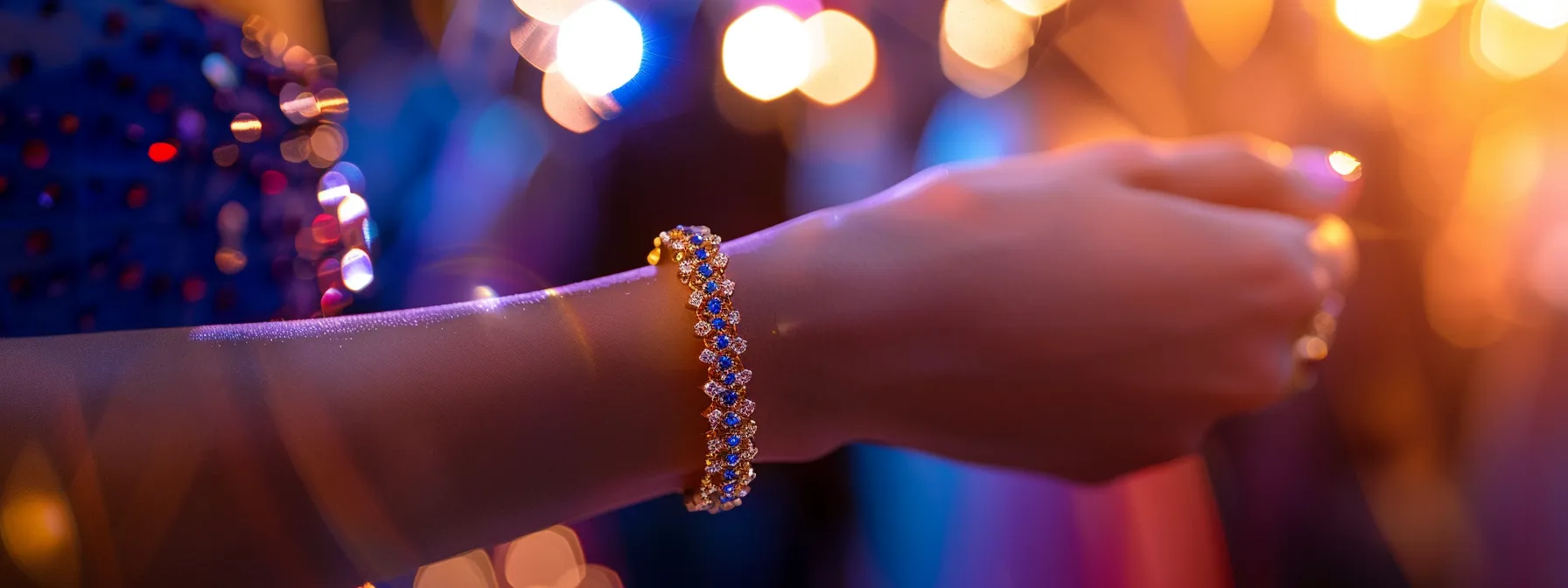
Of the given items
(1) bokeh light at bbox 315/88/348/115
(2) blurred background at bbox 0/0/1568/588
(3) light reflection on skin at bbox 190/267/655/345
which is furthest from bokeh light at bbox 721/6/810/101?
(3) light reflection on skin at bbox 190/267/655/345

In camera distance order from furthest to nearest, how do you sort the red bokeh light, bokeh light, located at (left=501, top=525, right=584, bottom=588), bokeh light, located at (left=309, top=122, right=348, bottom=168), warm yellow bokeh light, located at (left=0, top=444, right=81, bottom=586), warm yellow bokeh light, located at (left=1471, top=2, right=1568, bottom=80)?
bokeh light, located at (left=501, top=525, right=584, bottom=588), warm yellow bokeh light, located at (left=1471, top=2, right=1568, bottom=80), bokeh light, located at (left=309, top=122, right=348, bottom=168), the red bokeh light, warm yellow bokeh light, located at (left=0, top=444, right=81, bottom=586)

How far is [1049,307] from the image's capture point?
46cm

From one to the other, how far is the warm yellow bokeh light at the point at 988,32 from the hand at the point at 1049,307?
0.35 m

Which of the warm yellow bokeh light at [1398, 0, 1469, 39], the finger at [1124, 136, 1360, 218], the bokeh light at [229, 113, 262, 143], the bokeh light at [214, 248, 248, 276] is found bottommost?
the finger at [1124, 136, 1360, 218]

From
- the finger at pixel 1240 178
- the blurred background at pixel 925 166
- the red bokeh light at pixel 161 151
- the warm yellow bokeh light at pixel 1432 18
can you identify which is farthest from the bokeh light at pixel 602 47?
the warm yellow bokeh light at pixel 1432 18

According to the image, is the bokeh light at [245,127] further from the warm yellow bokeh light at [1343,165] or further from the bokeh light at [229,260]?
the warm yellow bokeh light at [1343,165]

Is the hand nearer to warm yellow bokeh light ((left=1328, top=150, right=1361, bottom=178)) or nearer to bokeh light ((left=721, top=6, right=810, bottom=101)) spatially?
warm yellow bokeh light ((left=1328, top=150, right=1361, bottom=178))

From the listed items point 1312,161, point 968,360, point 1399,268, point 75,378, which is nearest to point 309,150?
point 75,378

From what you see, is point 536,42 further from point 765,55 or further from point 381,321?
point 381,321

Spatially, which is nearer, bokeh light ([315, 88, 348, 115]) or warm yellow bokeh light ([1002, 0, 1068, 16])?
bokeh light ([315, 88, 348, 115])

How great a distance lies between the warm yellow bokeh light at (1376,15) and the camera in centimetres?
78

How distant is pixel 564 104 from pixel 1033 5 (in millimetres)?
520

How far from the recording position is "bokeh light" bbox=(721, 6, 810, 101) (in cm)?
87

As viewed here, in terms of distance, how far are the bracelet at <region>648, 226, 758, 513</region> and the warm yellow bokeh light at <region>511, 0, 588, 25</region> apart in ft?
1.93
